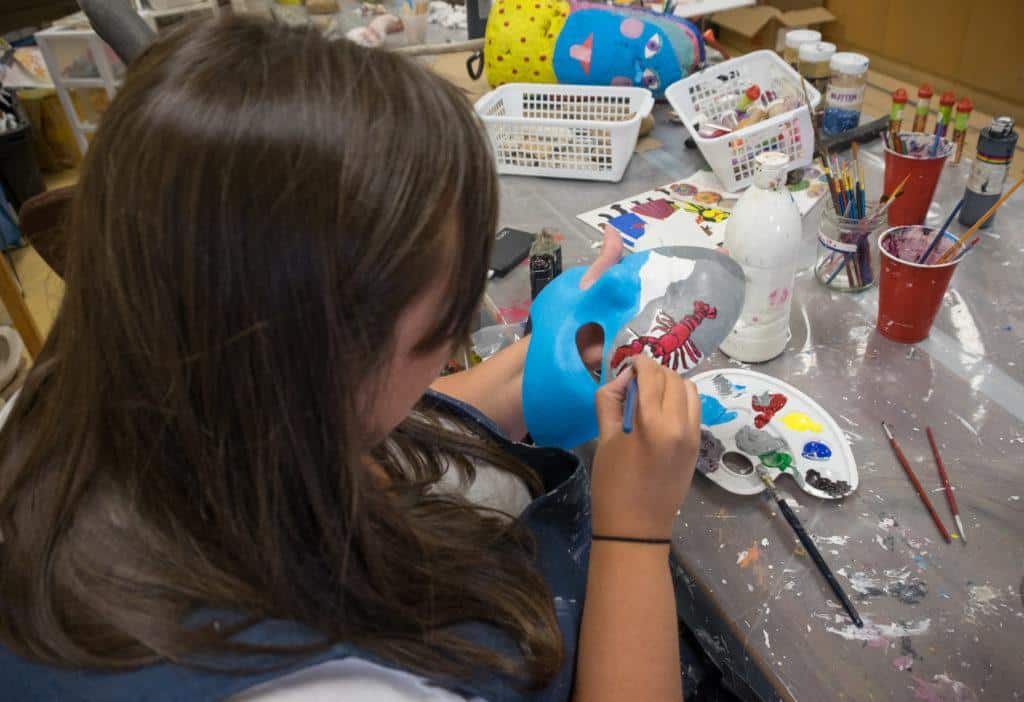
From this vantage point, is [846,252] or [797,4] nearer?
[846,252]

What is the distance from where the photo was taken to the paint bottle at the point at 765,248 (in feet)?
2.60

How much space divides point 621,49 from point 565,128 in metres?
0.25

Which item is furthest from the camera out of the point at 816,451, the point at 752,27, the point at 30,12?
the point at 30,12

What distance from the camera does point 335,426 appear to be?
45 cm

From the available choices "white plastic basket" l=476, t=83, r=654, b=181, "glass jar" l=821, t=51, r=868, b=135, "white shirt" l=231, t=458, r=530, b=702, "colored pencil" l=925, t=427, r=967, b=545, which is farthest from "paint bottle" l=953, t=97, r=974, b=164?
"white shirt" l=231, t=458, r=530, b=702

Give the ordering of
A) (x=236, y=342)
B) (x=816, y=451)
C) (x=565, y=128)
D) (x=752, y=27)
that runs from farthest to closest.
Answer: (x=752, y=27) → (x=565, y=128) → (x=816, y=451) → (x=236, y=342)

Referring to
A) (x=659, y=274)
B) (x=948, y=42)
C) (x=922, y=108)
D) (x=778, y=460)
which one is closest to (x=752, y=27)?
(x=948, y=42)

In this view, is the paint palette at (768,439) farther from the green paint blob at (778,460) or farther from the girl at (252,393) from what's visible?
the girl at (252,393)

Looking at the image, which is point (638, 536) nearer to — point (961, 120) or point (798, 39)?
point (961, 120)

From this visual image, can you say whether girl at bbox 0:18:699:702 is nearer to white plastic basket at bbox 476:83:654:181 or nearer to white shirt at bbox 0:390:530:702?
white shirt at bbox 0:390:530:702

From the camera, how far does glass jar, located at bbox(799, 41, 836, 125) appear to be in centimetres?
132

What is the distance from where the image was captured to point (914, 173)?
1026mm

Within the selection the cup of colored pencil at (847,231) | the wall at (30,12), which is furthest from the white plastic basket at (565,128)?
the wall at (30,12)

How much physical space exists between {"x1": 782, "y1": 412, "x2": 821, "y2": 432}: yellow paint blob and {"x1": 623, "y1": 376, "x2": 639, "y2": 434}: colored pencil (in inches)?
8.5
